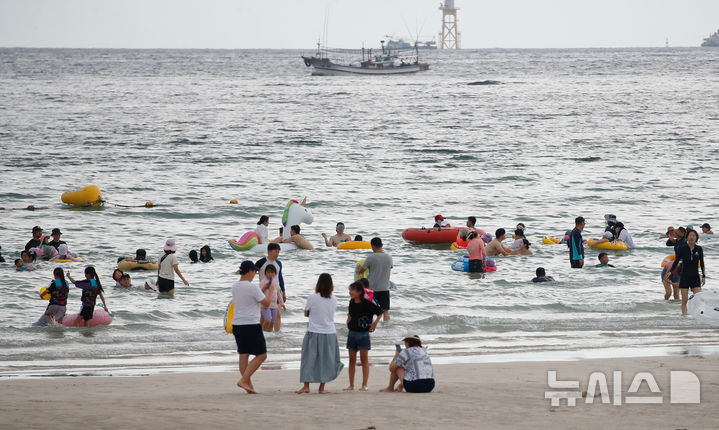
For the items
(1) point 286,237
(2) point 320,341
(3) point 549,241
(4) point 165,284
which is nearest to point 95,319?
(4) point 165,284

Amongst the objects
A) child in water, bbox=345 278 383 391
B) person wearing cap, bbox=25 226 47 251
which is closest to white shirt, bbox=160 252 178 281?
person wearing cap, bbox=25 226 47 251

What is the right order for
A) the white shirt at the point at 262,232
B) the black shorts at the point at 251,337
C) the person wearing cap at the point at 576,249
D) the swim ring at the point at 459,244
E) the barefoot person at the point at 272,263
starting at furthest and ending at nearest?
the swim ring at the point at 459,244 < the white shirt at the point at 262,232 < the person wearing cap at the point at 576,249 < the barefoot person at the point at 272,263 < the black shorts at the point at 251,337

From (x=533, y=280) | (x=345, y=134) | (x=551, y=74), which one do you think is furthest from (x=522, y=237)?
(x=551, y=74)

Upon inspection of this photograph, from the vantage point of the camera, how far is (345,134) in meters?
51.2

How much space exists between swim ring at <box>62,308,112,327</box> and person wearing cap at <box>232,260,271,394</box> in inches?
200

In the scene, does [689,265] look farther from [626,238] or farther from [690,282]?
[626,238]

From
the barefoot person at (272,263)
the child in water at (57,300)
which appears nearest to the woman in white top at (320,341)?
the barefoot person at (272,263)

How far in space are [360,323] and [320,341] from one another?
Result: 0.52 meters

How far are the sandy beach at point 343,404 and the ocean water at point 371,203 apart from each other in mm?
1378

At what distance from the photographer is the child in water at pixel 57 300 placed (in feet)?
42.5

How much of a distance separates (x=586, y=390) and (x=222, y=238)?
1480 cm

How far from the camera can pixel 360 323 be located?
9062 millimetres

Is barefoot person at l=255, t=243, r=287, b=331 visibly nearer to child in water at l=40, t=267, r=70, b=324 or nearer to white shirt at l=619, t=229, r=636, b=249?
child in water at l=40, t=267, r=70, b=324

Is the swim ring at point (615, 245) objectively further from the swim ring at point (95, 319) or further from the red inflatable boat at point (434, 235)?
the swim ring at point (95, 319)
